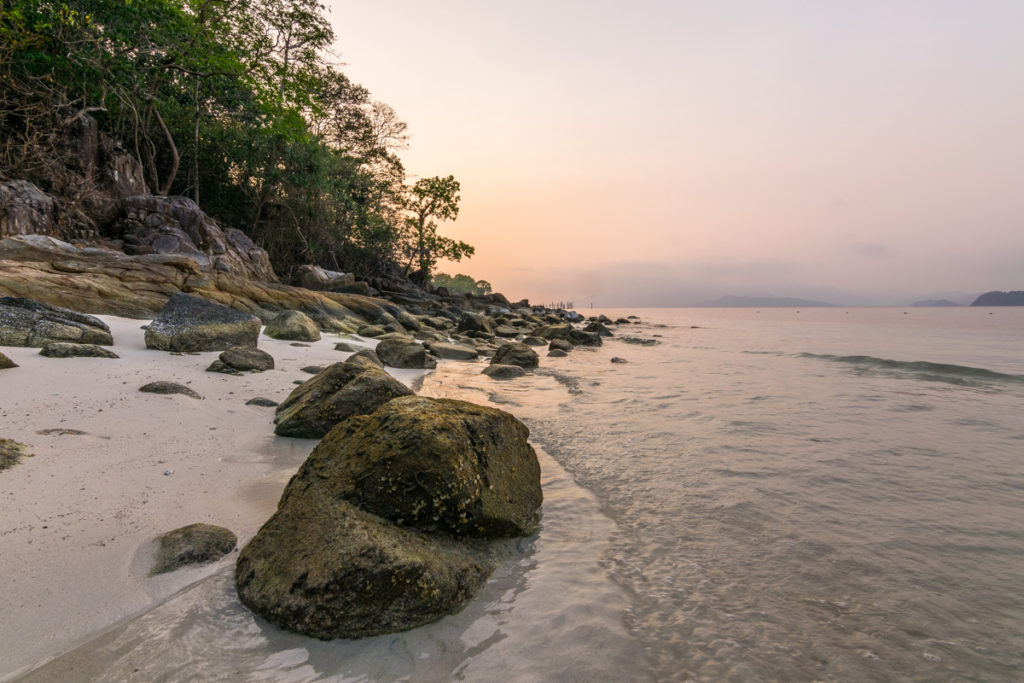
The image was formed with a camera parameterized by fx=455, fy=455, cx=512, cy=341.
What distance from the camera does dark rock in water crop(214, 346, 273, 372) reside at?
5891 mm

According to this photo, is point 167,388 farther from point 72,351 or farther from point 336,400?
point 336,400

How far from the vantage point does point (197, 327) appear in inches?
251

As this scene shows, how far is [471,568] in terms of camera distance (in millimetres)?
2289

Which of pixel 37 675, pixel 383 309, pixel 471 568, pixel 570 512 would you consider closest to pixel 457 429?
pixel 471 568

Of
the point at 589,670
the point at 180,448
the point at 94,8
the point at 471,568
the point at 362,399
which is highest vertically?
the point at 94,8

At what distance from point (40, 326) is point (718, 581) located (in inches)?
284

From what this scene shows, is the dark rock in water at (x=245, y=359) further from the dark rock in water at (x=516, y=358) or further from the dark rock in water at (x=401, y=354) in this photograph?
the dark rock in water at (x=516, y=358)

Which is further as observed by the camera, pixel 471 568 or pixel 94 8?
pixel 94 8

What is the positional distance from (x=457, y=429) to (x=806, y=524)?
249 cm

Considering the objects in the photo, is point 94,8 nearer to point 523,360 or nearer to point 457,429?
point 523,360

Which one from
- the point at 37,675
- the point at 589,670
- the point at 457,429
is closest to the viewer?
the point at 37,675

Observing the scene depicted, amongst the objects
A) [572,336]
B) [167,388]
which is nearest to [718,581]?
[167,388]

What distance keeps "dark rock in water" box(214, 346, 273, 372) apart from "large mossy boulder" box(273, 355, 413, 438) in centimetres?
194

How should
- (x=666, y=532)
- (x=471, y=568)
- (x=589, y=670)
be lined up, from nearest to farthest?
(x=589, y=670), (x=471, y=568), (x=666, y=532)
